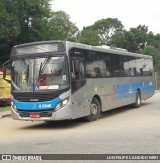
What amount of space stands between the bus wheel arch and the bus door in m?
0.73

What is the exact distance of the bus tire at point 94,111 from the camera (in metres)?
15.2

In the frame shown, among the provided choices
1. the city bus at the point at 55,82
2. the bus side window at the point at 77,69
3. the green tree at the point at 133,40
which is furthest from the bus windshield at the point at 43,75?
the green tree at the point at 133,40

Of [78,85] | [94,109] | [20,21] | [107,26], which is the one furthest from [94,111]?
[107,26]

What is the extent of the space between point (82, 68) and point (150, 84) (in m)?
10.7

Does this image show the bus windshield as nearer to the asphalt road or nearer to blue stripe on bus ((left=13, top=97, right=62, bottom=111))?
blue stripe on bus ((left=13, top=97, right=62, bottom=111))

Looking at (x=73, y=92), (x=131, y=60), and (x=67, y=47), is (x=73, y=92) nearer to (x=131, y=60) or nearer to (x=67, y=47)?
(x=67, y=47)

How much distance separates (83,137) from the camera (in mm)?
11281

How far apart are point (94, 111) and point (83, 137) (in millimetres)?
4320

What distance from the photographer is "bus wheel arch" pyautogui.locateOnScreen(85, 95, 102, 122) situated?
1520cm

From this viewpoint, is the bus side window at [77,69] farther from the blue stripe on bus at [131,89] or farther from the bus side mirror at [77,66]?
the blue stripe on bus at [131,89]

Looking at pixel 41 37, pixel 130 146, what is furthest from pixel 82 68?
pixel 41 37

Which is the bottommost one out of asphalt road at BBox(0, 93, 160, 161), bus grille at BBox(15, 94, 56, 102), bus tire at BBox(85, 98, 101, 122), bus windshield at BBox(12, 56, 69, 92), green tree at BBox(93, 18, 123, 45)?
asphalt road at BBox(0, 93, 160, 161)

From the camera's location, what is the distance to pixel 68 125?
575 inches


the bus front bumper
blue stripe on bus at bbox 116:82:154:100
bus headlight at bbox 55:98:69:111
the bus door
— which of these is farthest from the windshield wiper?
blue stripe on bus at bbox 116:82:154:100
